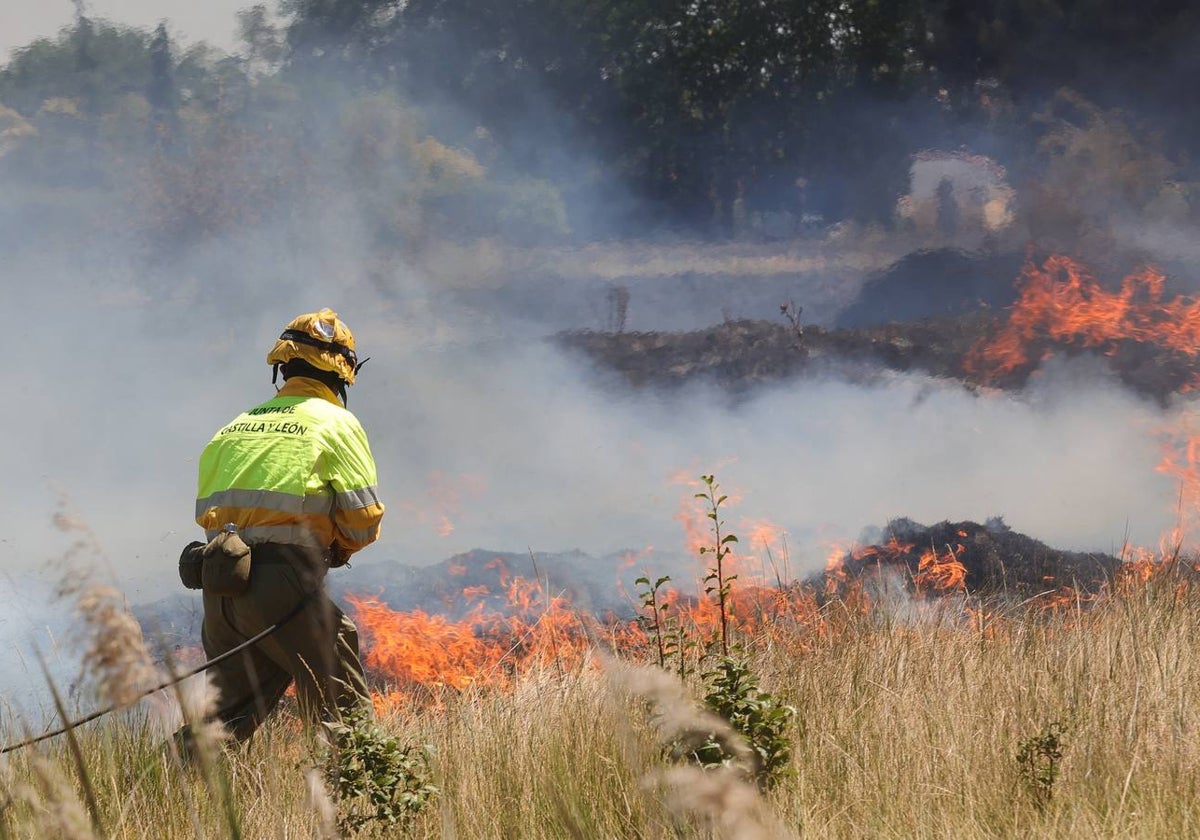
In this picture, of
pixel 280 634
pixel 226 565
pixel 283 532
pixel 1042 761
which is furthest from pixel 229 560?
pixel 1042 761

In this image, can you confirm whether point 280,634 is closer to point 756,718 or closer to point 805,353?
point 756,718

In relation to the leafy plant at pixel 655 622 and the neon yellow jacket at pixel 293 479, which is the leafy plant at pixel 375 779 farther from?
the neon yellow jacket at pixel 293 479

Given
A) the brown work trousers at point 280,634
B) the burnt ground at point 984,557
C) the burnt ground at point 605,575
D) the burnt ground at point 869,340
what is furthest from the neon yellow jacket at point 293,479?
the burnt ground at point 869,340

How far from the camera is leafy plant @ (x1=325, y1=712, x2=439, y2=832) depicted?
3473 millimetres

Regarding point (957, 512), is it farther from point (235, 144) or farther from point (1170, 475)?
point (235, 144)

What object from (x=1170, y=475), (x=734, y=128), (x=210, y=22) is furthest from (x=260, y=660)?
(x=734, y=128)

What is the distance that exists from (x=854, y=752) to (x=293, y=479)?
220 centimetres

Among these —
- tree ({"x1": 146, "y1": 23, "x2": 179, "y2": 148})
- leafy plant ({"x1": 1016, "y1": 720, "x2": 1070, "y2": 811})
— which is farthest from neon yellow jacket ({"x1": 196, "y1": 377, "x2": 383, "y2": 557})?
tree ({"x1": 146, "y1": 23, "x2": 179, "y2": 148})

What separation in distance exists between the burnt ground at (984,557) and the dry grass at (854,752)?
16.5 ft

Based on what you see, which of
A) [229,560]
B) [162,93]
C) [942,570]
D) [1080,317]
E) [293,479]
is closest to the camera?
[229,560]

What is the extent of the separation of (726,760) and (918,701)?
113cm

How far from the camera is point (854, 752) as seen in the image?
390cm

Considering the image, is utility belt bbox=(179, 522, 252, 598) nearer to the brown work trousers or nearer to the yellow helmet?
the brown work trousers

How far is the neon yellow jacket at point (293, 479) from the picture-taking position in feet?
15.9
